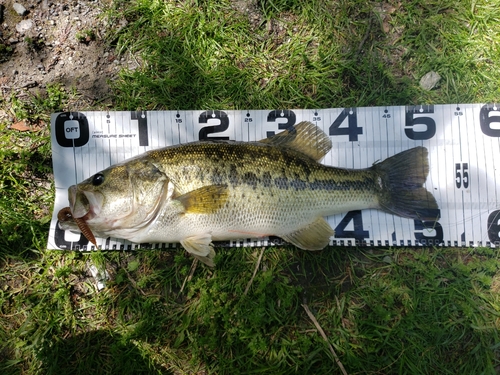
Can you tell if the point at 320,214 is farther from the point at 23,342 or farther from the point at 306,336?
the point at 23,342

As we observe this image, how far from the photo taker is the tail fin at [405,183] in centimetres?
327

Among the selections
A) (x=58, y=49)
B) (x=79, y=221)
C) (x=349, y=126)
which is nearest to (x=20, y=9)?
(x=58, y=49)

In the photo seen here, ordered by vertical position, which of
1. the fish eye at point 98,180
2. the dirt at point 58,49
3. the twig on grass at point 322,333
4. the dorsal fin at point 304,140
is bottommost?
the twig on grass at point 322,333

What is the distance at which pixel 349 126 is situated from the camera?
139 inches

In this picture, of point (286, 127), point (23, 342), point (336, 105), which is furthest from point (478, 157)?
point (23, 342)

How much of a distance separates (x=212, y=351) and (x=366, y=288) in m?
1.60

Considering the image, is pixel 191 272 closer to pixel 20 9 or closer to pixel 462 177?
pixel 462 177

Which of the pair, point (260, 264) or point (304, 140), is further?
point (260, 264)

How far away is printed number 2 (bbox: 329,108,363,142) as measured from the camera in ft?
11.5

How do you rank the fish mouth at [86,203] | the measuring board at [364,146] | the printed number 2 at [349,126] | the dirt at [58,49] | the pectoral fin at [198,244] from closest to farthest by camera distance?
the fish mouth at [86,203]
the pectoral fin at [198,244]
the measuring board at [364,146]
the printed number 2 at [349,126]
the dirt at [58,49]

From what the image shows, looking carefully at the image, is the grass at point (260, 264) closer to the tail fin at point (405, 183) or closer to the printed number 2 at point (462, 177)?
the tail fin at point (405, 183)

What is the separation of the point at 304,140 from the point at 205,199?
1116 millimetres

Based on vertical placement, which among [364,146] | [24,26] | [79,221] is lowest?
[79,221]

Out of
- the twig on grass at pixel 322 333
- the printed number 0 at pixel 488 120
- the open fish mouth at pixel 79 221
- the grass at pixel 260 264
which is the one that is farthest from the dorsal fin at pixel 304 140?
the open fish mouth at pixel 79 221
